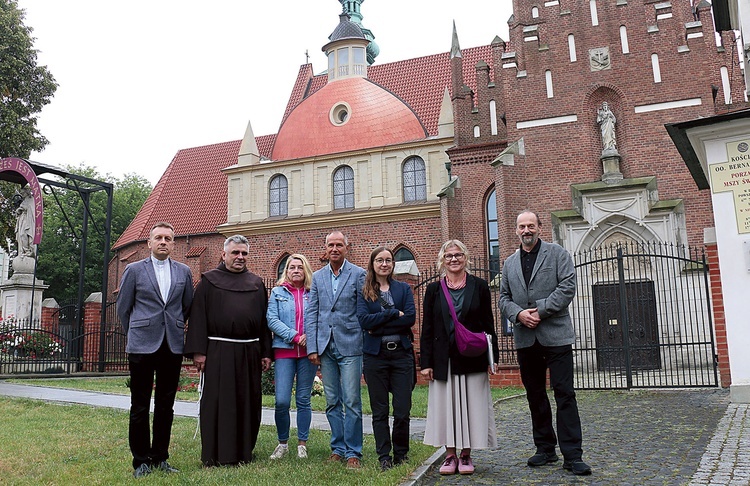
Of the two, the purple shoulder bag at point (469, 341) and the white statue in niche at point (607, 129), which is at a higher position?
the white statue in niche at point (607, 129)

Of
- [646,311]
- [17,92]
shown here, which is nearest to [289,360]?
[646,311]

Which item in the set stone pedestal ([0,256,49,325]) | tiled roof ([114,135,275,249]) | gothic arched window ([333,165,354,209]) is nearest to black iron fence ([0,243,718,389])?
stone pedestal ([0,256,49,325])

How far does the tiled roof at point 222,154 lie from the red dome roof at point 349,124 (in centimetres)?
93

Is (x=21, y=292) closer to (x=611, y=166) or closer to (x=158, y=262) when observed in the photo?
(x=158, y=262)

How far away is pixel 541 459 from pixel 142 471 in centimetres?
328

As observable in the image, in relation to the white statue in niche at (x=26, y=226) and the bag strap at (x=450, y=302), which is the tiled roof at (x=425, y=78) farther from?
the bag strap at (x=450, y=302)

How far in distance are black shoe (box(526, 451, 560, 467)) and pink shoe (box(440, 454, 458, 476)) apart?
0.64 meters

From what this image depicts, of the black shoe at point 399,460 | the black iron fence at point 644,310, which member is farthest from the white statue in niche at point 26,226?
the black shoe at point 399,460

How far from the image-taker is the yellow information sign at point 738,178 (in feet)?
23.8

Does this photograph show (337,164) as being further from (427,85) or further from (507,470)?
(507,470)

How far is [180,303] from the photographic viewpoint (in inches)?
229

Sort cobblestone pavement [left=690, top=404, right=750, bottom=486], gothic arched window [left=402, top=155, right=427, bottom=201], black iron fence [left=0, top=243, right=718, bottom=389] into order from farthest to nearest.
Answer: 1. gothic arched window [left=402, top=155, right=427, bottom=201]
2. black iron fence [left=0, top=243, right=718, bottom=389]
3. cobblestone pavement [left=690, top=404, right=750, bottom=486]

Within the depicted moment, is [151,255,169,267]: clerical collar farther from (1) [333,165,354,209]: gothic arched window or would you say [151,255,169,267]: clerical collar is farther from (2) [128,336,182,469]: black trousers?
(1) [333,165,354,209]: gothic arched window

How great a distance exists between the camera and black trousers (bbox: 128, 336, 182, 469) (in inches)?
215
